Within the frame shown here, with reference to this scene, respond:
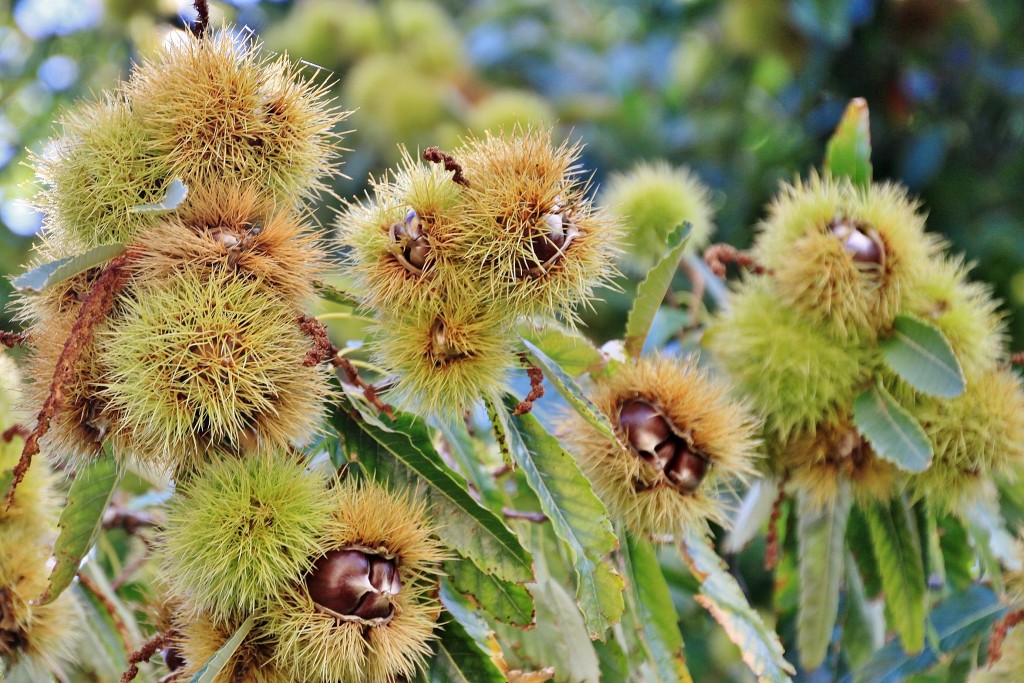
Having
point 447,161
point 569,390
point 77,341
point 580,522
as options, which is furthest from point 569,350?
point 77,341

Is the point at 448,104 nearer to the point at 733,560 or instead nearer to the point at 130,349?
the point at 733,560

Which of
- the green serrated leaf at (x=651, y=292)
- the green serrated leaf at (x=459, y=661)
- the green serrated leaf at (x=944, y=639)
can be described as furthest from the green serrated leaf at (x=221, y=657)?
the green serrated leaf at (x=944, y=639)

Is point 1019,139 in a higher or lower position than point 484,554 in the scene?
higher

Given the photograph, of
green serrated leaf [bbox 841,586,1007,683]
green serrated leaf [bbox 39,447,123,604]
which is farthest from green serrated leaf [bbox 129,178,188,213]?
green serrated leaf [bbox 841,586,1007,683]

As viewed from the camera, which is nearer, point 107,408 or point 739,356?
point 107,408

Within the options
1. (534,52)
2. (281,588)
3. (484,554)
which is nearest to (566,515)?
(484,554)

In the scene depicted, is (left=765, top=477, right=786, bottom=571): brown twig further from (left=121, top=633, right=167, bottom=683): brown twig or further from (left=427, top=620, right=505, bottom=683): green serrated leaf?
(left=121, top=633, right=167, bottom=683): brown twig
